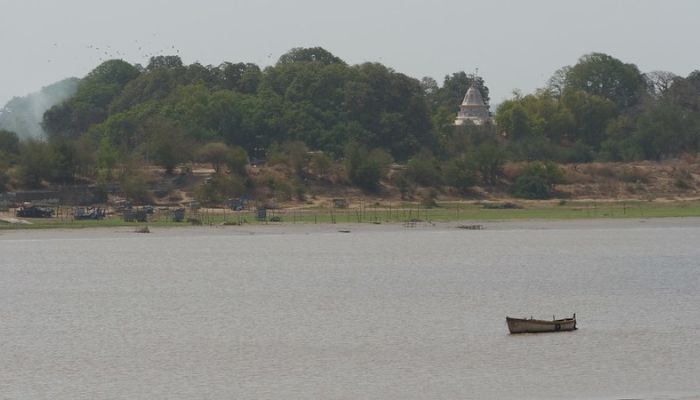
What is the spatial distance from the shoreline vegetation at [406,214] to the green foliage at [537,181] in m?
2.42

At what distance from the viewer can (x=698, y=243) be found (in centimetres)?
8000

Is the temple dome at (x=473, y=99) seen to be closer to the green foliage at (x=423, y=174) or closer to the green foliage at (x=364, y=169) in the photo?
the green foliage at (x=423, y=174)

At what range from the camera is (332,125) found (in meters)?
118

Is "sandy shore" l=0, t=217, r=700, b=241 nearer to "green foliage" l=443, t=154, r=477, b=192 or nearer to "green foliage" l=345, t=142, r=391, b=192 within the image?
"green foliage" l=345, t=142, r=391, b=192

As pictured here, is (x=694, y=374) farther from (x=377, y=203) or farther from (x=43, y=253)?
(x=377, y=203)

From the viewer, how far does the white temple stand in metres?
155

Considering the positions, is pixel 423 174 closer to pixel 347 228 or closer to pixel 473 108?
pixel 347 228

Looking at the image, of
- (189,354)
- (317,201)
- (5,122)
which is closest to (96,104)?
(5,122)

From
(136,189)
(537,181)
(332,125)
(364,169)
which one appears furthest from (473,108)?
(136,189)

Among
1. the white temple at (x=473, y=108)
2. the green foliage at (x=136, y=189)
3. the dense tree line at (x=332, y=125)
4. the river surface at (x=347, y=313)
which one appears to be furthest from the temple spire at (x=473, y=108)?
the river surface at (x=347, y=313)

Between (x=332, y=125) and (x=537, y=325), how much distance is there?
2950 inches

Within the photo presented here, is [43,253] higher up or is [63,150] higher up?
[63,150]

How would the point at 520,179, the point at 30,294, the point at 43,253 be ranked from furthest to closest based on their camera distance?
1. the point at 520,179
2. the point at 43,253
3. the point at 30,294

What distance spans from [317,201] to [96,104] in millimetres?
47670
